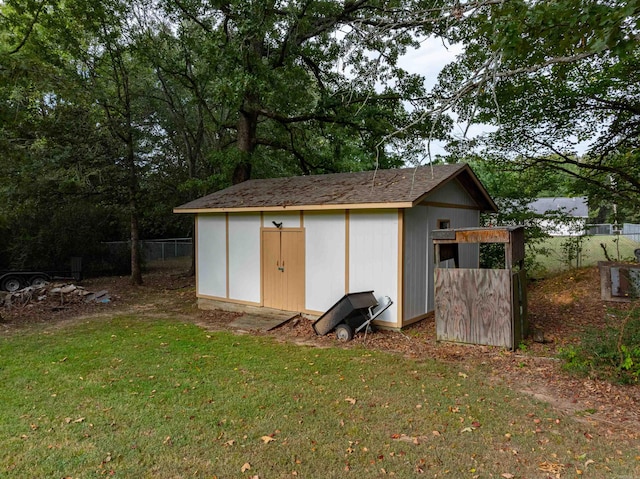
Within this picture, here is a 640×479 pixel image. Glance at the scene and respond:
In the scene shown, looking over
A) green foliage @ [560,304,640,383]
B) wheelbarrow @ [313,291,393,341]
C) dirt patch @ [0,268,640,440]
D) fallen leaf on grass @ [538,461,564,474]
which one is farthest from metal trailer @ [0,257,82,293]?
green foliage @ [560,304,640,383]

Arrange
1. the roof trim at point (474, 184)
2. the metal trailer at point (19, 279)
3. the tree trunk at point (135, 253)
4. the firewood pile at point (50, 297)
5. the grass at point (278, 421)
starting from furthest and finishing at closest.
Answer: the tree trunk at point (135, 253)
the metal trailer at point (19, 279)
the firewood pile at point (50, 297)
the roof trim at point (474, 184)
the grass at point (278, 421)

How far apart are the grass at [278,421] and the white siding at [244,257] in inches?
131

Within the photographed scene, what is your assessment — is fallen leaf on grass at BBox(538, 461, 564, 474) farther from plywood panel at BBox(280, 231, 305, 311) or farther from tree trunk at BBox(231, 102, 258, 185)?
tree trunk at BBox(231, 102, 258, 185)

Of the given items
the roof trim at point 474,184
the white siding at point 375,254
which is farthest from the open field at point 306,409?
the roof trim at point 474,184

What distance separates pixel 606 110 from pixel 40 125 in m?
16.2

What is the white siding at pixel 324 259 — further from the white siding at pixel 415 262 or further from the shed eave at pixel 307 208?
the white siding at pixel 415 262

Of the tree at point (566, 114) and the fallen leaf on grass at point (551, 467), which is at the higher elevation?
the tree at point (566, 114)

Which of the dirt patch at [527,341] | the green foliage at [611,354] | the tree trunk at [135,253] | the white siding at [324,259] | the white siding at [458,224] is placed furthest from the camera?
the tree trunk at [135,253]

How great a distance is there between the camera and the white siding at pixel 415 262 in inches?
288

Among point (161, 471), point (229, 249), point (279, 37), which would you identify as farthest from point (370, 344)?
point (279, 37)

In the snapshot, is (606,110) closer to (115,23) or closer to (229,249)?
(229,249)

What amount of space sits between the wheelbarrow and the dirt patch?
0.59ft

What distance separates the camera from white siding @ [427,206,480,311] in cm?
809

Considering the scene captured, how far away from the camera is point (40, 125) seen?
12.2 m
